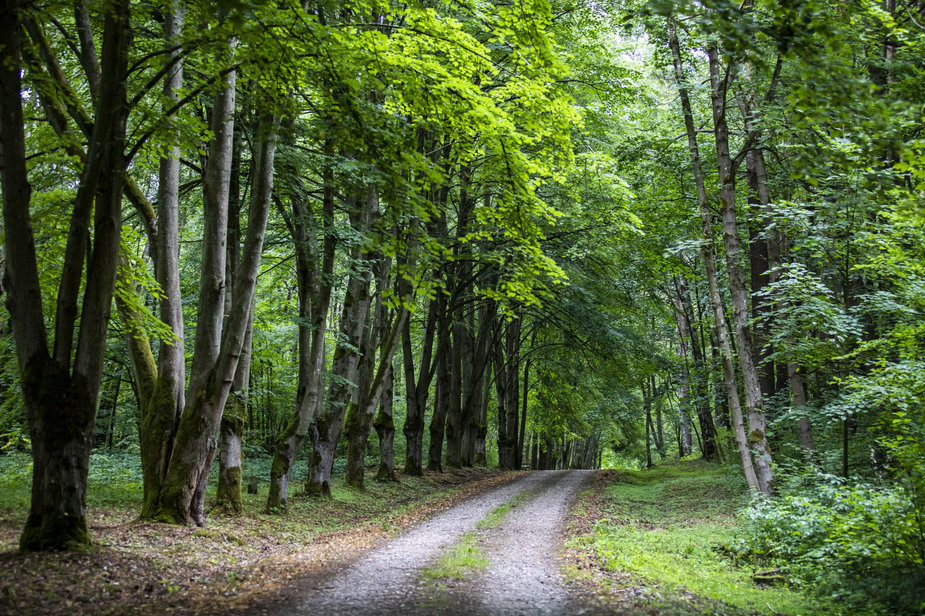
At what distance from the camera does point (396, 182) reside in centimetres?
664

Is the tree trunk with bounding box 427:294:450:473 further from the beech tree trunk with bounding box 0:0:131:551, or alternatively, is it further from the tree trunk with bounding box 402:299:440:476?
the beech tree trunk with bounding box 0:0:131:551

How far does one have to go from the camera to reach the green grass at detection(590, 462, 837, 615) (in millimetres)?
5857

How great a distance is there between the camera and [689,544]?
862 centimetres

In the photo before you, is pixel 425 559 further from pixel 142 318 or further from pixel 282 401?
pixel 282 401

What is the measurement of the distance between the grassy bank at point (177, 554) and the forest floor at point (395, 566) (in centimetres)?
2

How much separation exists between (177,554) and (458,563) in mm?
3154

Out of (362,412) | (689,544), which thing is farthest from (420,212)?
(362,412)

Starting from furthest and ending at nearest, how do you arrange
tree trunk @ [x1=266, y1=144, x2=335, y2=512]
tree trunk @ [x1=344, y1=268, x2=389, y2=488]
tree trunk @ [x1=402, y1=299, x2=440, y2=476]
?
tree trunk @ [x1=402, y1=299, x2=440, y2=476], tree trunk @ [x1=344, y1=268, x2=389, y2=488], tree trunk @ [x1=266, y1=144, x2=335, y2=512]

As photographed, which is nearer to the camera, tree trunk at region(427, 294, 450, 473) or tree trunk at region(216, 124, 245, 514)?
tree trunk at region(216, 124, 245, 514)

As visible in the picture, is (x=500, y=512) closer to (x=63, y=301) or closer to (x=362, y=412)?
(x=362, y=412)

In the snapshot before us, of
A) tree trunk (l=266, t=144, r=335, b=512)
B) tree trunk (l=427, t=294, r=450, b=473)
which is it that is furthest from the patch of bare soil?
tree trunk (l=427, t=294, r=450, b=473)

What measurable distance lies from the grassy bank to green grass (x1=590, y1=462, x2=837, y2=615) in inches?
143

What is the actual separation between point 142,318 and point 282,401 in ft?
48.2

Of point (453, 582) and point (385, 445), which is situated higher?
point (385, 445)
